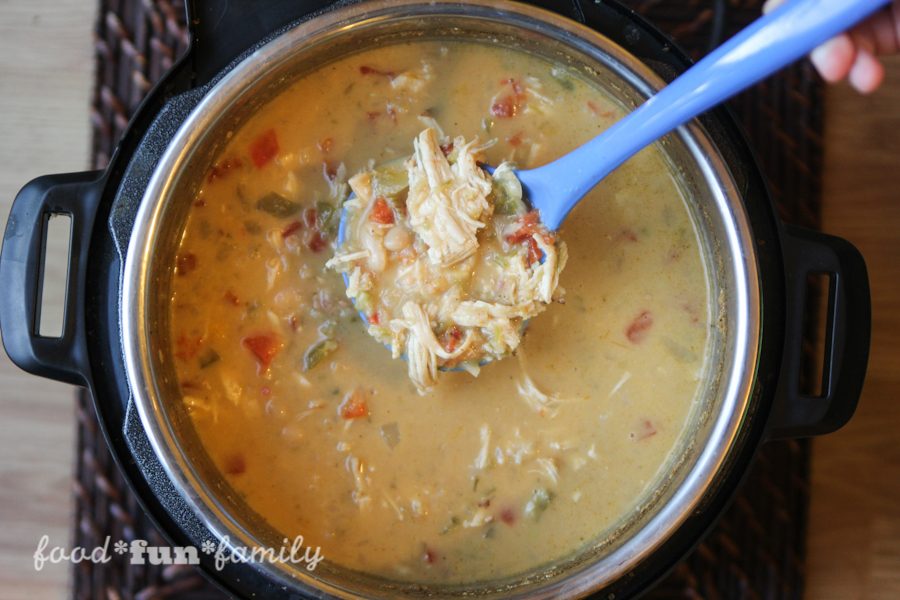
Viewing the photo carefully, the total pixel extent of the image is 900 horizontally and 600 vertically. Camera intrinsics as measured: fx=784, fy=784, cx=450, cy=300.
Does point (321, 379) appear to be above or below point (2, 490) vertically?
above

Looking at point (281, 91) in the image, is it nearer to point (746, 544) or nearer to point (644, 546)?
point (644, 546)

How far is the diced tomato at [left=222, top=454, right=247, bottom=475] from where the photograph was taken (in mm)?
1619

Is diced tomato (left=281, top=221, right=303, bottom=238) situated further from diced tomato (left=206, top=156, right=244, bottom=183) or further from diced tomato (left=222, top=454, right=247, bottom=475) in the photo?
diced tomato (left=222, top=454, right=247, bottom=475)

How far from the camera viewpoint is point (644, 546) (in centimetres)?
151

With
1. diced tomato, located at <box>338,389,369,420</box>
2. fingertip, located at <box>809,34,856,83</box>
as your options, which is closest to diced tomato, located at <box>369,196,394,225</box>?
diced tomato, located at <box>338,389,369,420</box>

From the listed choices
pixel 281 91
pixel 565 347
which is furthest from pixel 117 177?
pixel 565 347

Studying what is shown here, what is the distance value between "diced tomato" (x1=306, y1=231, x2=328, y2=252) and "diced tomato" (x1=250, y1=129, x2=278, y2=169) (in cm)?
18

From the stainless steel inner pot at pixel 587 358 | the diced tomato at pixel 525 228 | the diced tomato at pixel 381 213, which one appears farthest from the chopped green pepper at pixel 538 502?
the diced tomato at pixel 381 213

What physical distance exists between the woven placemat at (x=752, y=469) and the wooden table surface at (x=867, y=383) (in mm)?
61

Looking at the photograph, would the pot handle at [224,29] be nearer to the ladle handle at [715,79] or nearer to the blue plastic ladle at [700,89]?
the blue plastic ladle at [700,89]

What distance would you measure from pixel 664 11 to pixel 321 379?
1162 millimetres

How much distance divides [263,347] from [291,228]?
0.25 meters

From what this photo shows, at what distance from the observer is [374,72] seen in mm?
1636

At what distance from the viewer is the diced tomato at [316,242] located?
5.30 ft
